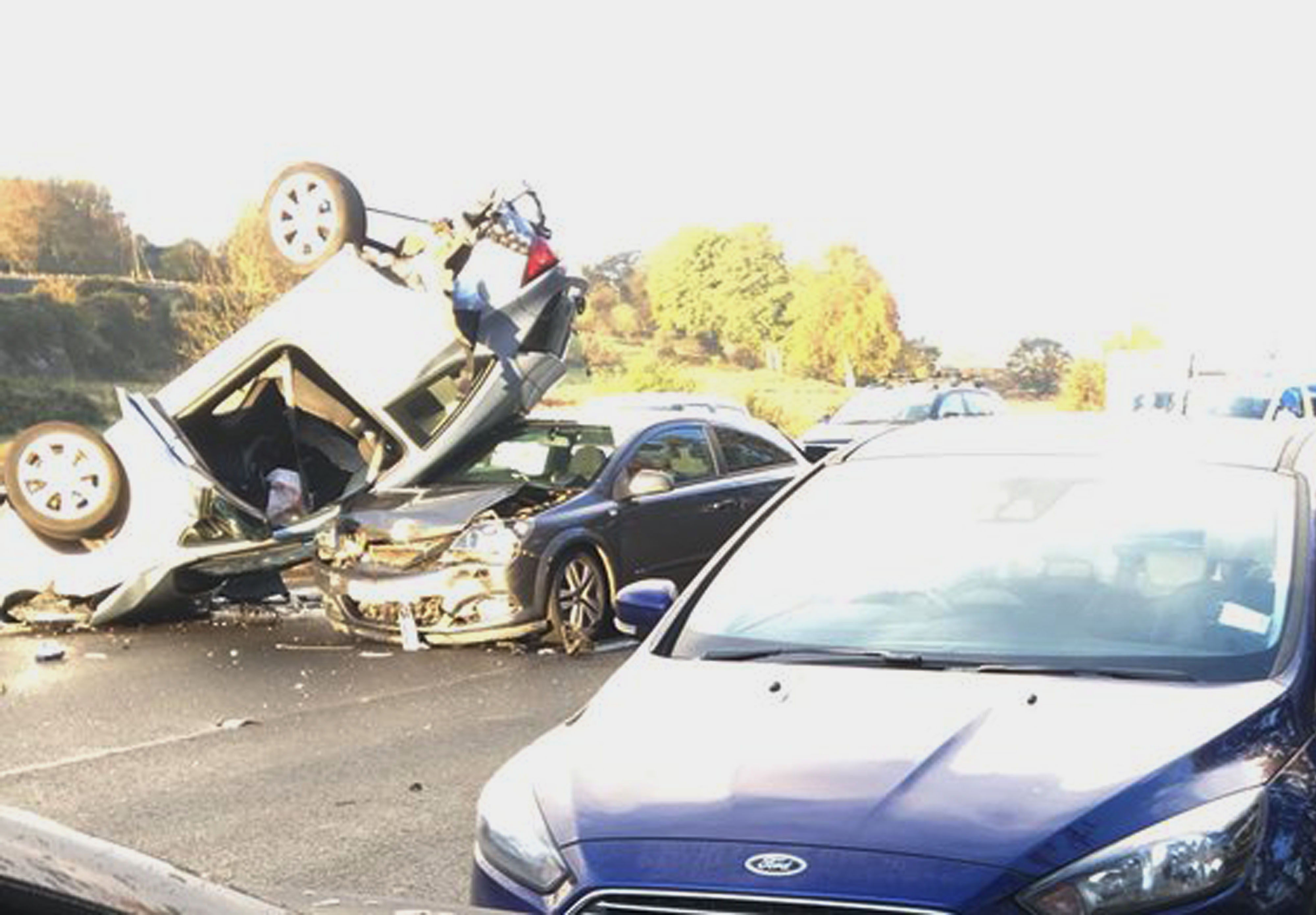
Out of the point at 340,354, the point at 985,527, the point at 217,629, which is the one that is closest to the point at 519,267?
the point at 340,354

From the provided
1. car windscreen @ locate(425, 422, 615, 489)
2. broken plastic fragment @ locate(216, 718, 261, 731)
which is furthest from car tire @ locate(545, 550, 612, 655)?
broken plastic fragment @ locate(216, 718, 261, 731)

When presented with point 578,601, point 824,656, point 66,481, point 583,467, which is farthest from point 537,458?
point 824,656

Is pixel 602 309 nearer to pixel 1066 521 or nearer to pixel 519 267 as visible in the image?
pixel 519 267

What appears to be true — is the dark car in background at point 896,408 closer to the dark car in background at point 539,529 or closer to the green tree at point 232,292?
the dark car in background at point 539,529

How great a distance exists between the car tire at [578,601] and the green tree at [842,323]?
3891 cm

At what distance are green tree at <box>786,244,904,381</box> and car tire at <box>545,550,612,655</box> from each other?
128ft

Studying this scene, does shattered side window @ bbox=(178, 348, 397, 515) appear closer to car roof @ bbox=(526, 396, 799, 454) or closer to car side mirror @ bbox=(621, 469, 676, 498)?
car roof @ bbox=(526, 396, 799, 454)

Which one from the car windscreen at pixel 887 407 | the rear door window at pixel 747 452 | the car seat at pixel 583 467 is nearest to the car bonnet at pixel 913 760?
the car seat at pixel 583 467

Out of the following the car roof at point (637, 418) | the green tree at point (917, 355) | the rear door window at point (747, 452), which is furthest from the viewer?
the green tree at point (917, 355)

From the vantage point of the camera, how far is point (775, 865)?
3.27m

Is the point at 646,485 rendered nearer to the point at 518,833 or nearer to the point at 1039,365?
the point at 518,833

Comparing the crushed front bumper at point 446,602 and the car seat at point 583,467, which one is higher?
the car seat at point 583,467

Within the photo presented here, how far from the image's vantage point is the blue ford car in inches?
129

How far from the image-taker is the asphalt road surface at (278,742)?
6.43 metres
